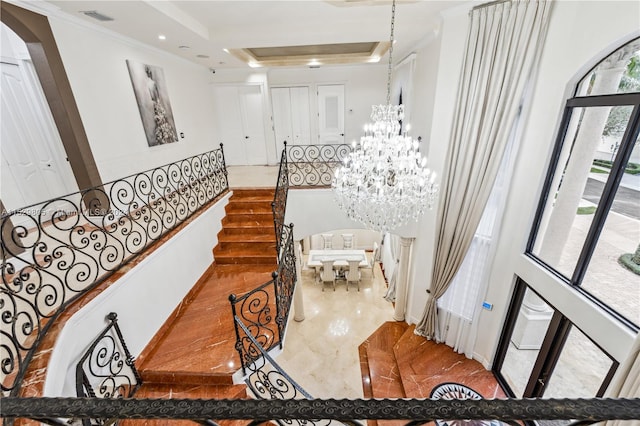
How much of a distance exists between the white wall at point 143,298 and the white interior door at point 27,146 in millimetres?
1950

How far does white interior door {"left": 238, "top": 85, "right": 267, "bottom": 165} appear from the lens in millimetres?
8094

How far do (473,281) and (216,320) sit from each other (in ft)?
14.3

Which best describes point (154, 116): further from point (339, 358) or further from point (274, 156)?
point (339, 358)

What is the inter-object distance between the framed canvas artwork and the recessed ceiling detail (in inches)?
76.4

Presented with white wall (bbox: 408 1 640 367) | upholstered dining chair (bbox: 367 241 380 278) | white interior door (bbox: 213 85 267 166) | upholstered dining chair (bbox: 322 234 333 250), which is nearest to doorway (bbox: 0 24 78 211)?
white interior door (bbox: 213 85 267 166)

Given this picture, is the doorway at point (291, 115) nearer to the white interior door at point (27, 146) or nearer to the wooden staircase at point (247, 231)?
the wooden staircase at point (247, 231)

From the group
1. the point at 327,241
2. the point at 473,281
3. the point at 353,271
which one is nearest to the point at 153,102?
the point at 353,271

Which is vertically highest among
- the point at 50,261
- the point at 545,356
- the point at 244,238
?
the point at 50,261

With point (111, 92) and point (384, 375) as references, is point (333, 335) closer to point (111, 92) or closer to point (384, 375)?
point (384, 375)

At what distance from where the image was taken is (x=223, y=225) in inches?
223

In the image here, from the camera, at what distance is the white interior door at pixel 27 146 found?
12.2ft

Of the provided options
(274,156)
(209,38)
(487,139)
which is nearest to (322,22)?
(209,38)

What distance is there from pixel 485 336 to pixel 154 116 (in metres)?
7.50

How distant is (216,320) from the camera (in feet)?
13.4
